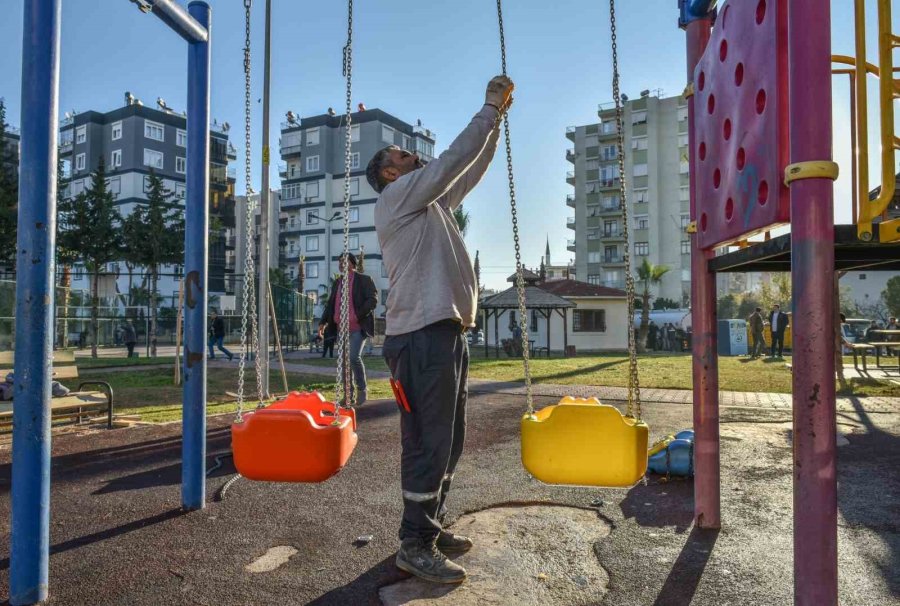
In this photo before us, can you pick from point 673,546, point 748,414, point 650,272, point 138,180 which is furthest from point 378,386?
point 138,180

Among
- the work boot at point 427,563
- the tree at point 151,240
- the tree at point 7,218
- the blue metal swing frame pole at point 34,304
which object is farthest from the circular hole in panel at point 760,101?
the tree at point 151,240

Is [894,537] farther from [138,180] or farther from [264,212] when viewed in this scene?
[138,180]

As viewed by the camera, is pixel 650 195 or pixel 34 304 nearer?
pixel 34 304

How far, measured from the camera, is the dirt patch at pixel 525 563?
8.08ft

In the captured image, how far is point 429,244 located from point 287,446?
1054mm

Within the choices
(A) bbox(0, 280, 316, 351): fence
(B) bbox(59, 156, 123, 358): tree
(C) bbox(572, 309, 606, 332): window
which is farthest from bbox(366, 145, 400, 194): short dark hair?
(C) bbox(572, 309, 606, 332): window

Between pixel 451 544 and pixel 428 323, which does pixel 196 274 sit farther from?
pixel 451 544

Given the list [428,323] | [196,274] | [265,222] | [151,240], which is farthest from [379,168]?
[151,240]

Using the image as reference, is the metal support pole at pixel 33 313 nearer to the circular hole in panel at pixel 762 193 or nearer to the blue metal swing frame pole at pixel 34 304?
the blue metal swing frame pole at pixel 34 304

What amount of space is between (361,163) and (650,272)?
30.6 m

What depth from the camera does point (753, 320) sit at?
22.7 m

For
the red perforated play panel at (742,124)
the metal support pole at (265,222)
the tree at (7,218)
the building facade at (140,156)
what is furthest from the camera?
the building facade at (140,156)

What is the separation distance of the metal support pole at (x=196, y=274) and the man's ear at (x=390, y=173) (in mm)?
1280

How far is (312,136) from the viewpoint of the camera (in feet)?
199
